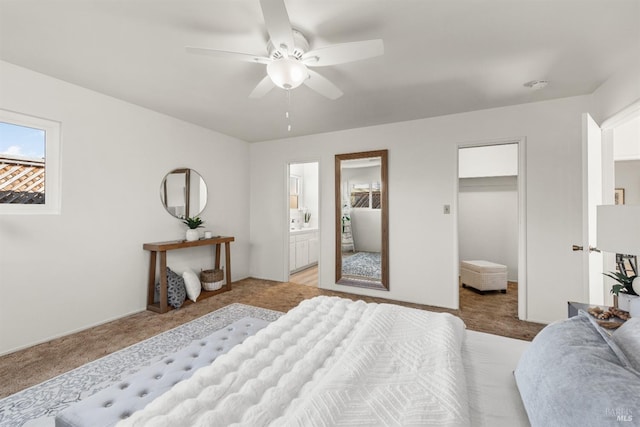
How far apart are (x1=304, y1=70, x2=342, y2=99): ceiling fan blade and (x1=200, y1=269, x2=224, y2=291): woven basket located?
3.01 m

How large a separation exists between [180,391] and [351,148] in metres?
3.67

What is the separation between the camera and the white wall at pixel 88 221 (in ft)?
7.79

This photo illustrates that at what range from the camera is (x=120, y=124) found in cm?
308

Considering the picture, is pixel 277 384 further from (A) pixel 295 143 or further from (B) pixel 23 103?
(A) pixel 295 143

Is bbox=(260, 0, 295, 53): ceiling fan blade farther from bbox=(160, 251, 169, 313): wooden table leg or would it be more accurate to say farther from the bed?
bbox=(160, 251, 169, 313): wooden table leg

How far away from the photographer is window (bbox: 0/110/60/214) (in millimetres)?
2367

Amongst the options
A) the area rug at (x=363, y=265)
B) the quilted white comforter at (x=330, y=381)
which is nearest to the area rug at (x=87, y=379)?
the quilted white comforter at (x=330, y=381)

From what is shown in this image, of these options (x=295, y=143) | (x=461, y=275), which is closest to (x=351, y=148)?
(x=295, y=143)

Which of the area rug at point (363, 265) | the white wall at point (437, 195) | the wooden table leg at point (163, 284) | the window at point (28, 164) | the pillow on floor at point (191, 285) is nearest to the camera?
the window at point (28, 164)

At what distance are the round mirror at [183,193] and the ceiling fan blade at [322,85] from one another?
97.9 inches

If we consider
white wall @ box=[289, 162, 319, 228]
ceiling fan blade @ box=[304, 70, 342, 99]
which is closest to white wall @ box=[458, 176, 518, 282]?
white wall @ box=[289, 162, 319, 228]

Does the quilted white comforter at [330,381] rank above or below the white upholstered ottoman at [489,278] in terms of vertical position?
above

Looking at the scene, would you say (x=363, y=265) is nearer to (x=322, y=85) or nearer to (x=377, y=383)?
(x=322, y=85)

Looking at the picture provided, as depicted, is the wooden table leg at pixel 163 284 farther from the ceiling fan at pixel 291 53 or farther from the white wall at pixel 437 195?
the ceiling fan at pixel 291 53
